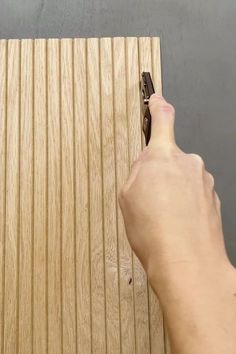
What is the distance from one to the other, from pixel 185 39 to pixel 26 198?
18.3 inches

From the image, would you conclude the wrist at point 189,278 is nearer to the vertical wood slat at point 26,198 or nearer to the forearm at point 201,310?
the forearm at point 201,310

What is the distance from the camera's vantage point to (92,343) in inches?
Answer: 24.6

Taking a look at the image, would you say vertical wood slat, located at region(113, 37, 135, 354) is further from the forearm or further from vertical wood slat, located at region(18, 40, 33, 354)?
the forearm

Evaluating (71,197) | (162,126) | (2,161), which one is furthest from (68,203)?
(162,126)

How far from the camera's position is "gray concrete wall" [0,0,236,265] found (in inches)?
33.9

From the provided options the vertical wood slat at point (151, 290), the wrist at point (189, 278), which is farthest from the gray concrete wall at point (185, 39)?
the wrist at point (189, 278)

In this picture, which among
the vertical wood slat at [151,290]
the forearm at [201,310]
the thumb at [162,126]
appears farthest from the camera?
the vertical wood slat at [151,290]

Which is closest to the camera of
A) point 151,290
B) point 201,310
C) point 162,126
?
point 201,310

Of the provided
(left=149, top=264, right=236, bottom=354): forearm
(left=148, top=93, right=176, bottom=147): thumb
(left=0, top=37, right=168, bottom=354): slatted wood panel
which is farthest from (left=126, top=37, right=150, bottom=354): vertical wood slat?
(left=149, top=264, right=236, bottom=354): forearm

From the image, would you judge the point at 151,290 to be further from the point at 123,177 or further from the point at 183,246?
the point at 183,246

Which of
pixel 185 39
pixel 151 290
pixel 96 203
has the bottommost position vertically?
pixel 151 290

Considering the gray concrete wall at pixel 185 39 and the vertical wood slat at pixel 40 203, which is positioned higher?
the gray concrete wall at pixel 185 39

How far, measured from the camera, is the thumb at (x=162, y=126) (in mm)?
398

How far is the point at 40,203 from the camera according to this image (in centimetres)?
67
